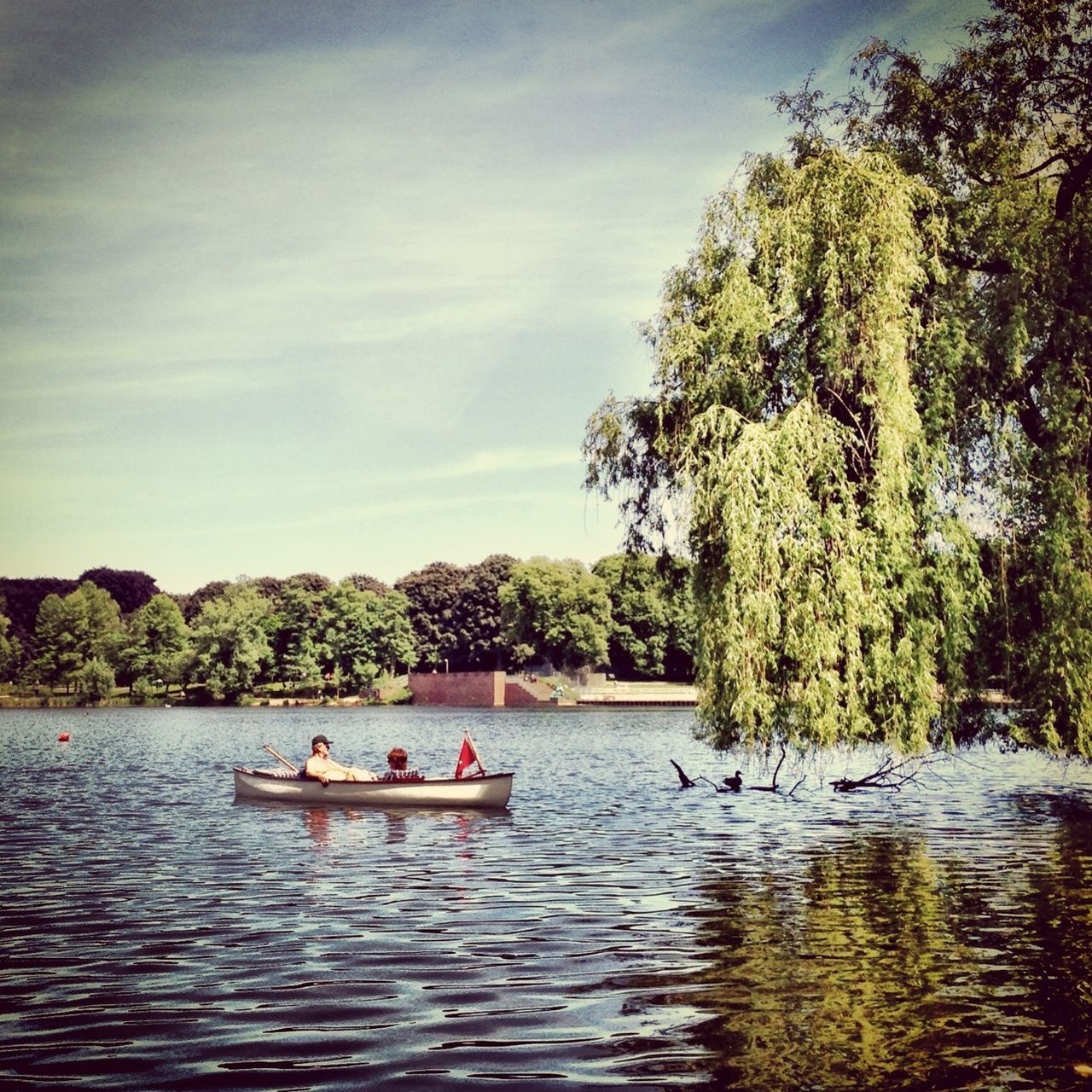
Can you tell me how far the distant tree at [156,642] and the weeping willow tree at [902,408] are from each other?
11689 cm

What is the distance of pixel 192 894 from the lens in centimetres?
1661

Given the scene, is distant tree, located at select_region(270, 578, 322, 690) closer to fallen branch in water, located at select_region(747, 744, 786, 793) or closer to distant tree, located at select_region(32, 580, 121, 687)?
distant tree, located at select_region(32, 580, 121, 687)

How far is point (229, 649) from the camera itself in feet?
419

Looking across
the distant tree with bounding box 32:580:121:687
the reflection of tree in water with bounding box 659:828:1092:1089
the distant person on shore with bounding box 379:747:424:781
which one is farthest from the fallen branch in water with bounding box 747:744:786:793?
the distant tree with bounding box 32:580:121:687

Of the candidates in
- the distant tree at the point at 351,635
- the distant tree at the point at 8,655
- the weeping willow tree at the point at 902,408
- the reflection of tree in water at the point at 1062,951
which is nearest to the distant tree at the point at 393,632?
the distant tree at the point at 351,635

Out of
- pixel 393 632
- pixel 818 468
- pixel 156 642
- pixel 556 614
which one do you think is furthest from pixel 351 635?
pixel 818 468

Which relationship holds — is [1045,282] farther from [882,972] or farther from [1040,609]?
[882,972]

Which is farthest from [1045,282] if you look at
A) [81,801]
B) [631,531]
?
[81,801]

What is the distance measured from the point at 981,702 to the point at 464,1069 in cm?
1725

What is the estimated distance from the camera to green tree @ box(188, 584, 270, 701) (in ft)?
413

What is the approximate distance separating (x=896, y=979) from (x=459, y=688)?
119m

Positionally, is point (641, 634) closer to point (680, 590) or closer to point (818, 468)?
point (680, 590)

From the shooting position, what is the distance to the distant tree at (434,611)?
13725cm

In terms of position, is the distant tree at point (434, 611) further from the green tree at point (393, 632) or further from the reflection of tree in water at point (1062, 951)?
the reflection of tree in water at point (1062, 951)
